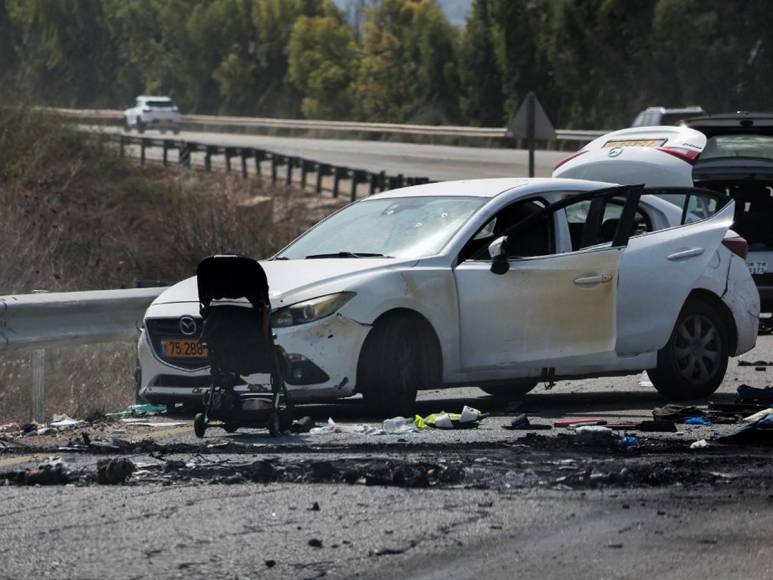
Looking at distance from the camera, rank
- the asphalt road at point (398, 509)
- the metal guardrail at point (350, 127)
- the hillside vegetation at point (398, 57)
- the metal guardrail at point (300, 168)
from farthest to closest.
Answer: the hillside vegetation at point (398, 57)
the metal guardrail at point (350, 127)
the metal guardrail at point (300, 168)
the asphalt road at point (398, 509)

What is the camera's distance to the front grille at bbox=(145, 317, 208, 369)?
10.1 m

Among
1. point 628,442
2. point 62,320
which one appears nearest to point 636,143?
point 62,320

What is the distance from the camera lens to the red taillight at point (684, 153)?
47.0 feet

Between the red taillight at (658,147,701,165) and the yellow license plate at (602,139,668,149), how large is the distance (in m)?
0.14

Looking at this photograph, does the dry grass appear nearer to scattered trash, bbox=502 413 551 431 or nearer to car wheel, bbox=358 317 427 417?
car wheel, bbox=358 317 427 417

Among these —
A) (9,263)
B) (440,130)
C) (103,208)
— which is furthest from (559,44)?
(9,263)

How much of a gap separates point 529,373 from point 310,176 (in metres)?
33.7

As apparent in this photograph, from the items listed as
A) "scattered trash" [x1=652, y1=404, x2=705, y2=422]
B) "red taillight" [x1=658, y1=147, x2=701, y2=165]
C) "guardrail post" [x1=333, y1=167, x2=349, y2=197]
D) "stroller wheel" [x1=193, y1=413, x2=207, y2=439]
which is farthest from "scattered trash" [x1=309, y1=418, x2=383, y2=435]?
"guardrail post" [x1=333, y1=167, x2=349, y2=197]

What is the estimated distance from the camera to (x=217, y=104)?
108750 millimetres

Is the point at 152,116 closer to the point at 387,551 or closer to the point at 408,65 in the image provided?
the point at 408,65

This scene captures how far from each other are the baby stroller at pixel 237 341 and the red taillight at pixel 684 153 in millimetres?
6049

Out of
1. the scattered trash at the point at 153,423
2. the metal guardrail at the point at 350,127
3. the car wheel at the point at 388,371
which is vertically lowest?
the scattered trash at the point at 153,423

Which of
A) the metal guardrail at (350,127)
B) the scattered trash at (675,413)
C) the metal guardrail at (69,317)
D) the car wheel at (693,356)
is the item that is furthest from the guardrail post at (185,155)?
the scattered trash at (675,413)

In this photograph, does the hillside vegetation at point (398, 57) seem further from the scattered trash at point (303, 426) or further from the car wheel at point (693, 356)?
the scattered trash at point (303, 426)
